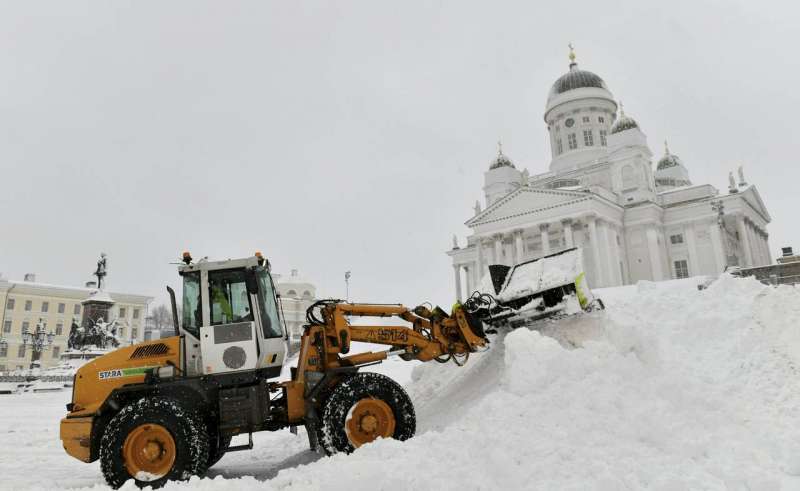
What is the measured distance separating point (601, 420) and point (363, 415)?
2.83 meters

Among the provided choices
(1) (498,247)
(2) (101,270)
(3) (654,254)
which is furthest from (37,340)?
(3) (654,254)

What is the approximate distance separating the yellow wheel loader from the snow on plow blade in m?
2.41

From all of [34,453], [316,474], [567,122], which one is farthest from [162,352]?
[567,122]

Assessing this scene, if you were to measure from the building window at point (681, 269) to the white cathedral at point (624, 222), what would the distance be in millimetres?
86

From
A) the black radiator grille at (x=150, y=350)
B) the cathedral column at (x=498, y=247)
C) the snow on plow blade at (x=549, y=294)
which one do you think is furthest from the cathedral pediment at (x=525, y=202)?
the black radiator grille at (x=150, y=350)

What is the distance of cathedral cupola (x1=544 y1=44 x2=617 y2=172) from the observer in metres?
56.5

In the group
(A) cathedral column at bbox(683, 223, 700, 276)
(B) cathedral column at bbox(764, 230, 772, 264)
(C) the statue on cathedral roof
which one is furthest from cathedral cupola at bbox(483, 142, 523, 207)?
(C) the statue on cathedral roof

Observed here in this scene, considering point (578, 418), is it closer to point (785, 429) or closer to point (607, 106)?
point (785, 429)

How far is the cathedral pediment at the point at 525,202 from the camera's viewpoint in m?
45.3

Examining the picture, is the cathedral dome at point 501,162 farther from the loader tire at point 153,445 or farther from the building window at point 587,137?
the loader tire at point 153,445

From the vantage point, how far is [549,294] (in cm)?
839

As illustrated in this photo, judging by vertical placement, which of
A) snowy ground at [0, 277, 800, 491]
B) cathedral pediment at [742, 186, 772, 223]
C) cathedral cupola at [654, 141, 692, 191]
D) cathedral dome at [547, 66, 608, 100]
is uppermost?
cathedral dome at [547, 66, 608, 100]

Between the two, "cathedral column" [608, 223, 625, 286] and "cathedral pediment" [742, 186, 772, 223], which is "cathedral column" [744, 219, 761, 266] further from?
"cathedral column" [608, 223, 625, 286]

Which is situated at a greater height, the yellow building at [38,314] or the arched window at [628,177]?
the arched window at [628,177]
